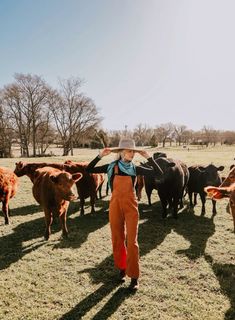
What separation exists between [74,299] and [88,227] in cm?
387

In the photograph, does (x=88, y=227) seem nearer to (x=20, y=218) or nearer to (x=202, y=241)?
(x=20, y=218)

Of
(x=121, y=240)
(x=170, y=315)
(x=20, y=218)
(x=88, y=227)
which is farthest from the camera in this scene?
(x=20, y=218)

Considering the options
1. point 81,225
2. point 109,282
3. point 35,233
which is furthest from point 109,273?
point 81,225

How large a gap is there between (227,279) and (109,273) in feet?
7.15

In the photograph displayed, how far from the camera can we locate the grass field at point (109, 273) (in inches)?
189

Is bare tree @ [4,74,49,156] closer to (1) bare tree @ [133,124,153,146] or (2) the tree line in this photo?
(2) the tree line

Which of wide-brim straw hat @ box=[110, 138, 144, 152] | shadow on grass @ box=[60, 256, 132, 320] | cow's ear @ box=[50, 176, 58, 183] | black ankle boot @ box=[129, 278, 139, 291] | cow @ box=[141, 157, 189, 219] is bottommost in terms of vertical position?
shadow on grass @ box=[60, 256, 132, 320]

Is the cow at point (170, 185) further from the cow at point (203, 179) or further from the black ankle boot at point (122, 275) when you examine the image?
the black ankle boot at point (122, 275)

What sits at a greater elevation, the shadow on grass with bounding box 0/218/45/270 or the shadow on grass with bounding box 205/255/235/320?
the shadow on grass with bounding box 0/218/45/270

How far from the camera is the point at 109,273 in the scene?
600cm

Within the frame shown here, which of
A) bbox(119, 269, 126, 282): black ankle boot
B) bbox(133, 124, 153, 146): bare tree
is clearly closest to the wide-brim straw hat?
bbox(119, 269, 126, 282): black ankle boot

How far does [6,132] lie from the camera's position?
159 feet

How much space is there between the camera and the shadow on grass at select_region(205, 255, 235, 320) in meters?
4.73

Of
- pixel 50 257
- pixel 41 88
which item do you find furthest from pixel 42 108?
pixel 50 257
